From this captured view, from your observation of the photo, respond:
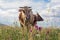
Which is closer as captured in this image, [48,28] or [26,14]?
[26,14]

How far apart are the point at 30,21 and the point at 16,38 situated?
0.48 m

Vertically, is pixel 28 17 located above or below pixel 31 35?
above

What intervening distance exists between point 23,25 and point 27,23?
0.55 ft

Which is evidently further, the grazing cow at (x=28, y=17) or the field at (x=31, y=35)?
the grazing cow at (x=28, y=17)

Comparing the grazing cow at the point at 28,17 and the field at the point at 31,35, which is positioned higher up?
the grazing cow at the point at 28,17

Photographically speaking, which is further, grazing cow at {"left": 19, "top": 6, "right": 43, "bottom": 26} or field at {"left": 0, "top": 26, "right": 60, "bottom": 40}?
grazing cow at {"left": 19, "top": 6, "right": 43, "bottom": 26}

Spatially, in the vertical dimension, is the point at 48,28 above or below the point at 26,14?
below

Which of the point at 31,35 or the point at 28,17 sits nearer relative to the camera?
the point at 31,35

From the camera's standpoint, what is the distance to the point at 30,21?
525 cm

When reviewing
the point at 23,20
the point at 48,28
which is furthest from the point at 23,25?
the point at 48,28

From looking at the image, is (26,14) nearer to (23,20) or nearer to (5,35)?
(23,20)

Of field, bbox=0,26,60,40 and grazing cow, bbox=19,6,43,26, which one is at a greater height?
grazing cow, bbox=19,6,43,26

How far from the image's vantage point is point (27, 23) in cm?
532

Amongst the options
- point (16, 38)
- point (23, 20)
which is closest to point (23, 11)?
point (23, 20)
